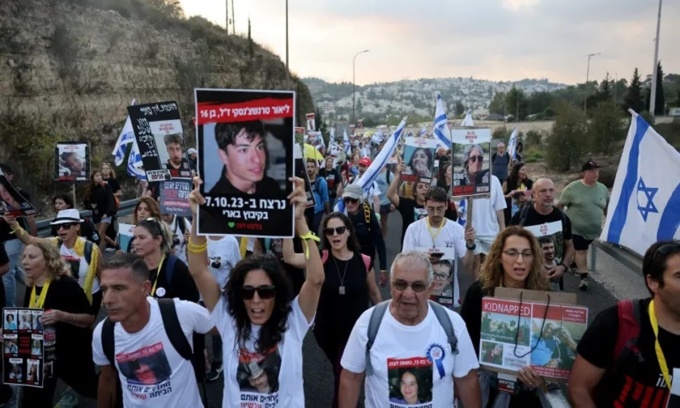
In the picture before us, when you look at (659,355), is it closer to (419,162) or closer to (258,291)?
(258,291)

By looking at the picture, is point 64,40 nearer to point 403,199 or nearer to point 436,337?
point 403,199

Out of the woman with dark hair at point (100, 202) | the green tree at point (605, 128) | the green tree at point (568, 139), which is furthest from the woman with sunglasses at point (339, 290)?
the green tree at point (605, 128)

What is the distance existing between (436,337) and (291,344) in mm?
747

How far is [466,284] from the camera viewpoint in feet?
28.1

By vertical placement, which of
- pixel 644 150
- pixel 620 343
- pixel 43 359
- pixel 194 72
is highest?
pixel 194 72

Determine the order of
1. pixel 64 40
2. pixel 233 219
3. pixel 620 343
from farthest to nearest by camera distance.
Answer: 1. pixel 64 40
2. pixel 233 219
3. pixel 620 343

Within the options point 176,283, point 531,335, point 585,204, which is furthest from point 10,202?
point 585,204

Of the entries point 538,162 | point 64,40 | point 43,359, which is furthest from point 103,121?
point 538,162

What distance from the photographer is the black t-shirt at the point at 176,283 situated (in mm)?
4195

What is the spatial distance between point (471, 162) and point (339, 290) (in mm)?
2647

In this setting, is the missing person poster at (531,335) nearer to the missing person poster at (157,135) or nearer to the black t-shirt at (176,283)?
the black t-shirt at (176,283)

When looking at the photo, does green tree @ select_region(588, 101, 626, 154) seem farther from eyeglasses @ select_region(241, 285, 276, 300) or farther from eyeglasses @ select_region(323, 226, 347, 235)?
eyeglasses @ select_region(241, 285, 276, 300)

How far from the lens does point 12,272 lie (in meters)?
6.73

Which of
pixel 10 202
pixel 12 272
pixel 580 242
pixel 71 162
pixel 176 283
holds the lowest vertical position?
pixel 12 272
